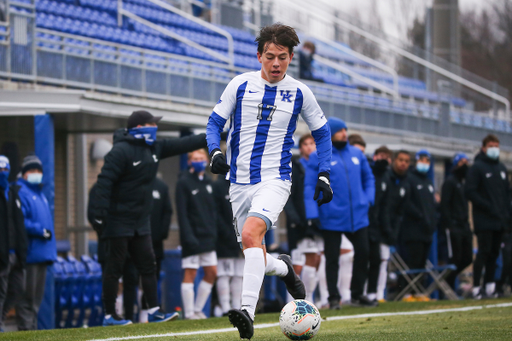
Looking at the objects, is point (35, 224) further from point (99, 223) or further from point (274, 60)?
point (274, 60)

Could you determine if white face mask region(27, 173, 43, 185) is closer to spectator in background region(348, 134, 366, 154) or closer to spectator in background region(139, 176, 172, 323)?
spectator in background region(139, 176, 172, 323)

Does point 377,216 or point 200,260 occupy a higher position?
point 377,216

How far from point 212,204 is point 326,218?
174 cm

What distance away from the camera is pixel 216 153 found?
18.0 ft

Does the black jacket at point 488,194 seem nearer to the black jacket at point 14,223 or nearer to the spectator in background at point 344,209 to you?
the spectator in background at point 344,209

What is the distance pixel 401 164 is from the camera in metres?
11.8

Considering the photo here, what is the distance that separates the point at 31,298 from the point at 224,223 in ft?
9.03

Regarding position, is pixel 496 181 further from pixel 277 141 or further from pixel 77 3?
pixel 77 3

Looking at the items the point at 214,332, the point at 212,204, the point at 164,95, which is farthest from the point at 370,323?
the point at 164,95

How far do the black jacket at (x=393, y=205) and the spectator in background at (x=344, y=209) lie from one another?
5.95 ft

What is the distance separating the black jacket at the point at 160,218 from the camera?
32.8 ft

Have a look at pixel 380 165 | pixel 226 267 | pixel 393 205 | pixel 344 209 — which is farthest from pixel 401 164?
pixel 344 209

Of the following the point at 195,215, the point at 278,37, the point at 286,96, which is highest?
the point at 278,37

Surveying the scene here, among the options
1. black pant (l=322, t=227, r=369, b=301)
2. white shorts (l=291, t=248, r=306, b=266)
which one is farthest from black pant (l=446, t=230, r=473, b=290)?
black pant (l=322, t=227, r=369, b=301)
